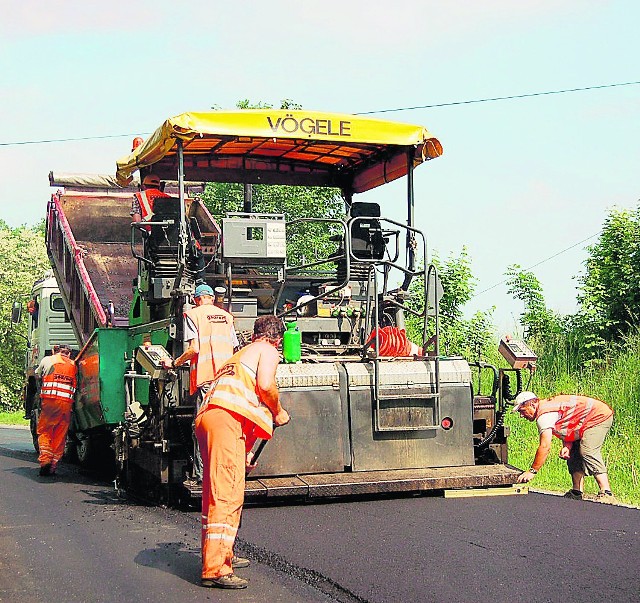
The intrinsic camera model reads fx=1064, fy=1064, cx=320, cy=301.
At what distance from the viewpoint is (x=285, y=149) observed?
9438mm

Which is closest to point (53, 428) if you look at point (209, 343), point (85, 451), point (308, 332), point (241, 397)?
point (85, 451)

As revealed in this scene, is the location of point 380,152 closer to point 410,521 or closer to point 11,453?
point 410,521

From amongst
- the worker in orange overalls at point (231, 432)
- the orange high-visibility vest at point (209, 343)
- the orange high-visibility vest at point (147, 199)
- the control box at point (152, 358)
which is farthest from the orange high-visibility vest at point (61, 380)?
the worker in orange overalls at point (231, 432)

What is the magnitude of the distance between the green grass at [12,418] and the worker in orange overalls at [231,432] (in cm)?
2282

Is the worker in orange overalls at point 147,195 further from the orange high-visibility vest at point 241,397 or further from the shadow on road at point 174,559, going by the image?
the orange high-visibility vest at point 241,397

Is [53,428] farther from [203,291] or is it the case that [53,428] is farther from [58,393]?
[203,291]

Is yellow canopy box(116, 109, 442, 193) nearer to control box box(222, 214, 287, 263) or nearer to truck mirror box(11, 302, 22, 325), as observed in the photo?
control box box(222, 214, 287, 263)

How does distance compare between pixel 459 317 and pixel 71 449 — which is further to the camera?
pixel 459 317


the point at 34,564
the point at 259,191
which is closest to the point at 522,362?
the point at 34,564

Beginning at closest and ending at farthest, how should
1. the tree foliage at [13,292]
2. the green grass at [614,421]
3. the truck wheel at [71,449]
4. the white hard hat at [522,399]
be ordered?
the white hard hat at [522,399], the green grass at [614,421], the truck wheel at [71,449], the tree foliage at [13,292]

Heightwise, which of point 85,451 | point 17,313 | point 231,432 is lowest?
point 85,451

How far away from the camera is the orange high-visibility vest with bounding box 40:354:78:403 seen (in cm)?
1154

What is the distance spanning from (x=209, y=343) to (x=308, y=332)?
1.24 meters

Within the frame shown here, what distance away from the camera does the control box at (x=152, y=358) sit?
8273mm
